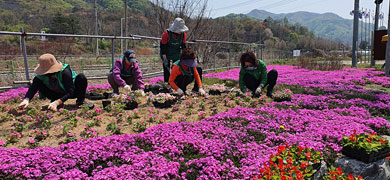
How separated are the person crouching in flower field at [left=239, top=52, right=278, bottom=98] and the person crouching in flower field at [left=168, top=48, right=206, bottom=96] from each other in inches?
47.7

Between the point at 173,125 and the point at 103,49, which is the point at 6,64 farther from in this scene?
the point at 103,49

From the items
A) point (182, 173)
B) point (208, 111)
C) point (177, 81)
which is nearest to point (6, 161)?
point (182, 173)

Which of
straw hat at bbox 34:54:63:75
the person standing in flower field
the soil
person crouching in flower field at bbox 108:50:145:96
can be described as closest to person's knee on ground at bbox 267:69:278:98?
the soil

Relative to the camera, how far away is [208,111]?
226 inches

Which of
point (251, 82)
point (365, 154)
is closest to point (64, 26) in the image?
point (251, 82)

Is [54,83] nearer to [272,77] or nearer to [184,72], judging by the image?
[184,72]

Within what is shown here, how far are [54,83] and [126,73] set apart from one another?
167cm

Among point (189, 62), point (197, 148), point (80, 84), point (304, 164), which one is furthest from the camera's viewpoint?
point (189, 62)

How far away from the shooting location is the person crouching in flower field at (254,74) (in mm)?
6574

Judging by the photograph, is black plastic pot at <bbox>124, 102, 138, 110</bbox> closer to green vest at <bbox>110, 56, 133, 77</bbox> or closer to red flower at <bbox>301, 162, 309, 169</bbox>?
green vest at <bbox>110, 56, 133, 77</bbox>

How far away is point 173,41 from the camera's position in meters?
7.58

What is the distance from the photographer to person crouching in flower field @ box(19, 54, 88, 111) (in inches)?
188

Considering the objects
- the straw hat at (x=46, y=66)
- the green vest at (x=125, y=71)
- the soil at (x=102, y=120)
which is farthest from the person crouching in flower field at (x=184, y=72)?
the straw hat at (x=46, y=66)

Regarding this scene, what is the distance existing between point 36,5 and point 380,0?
117 metres
